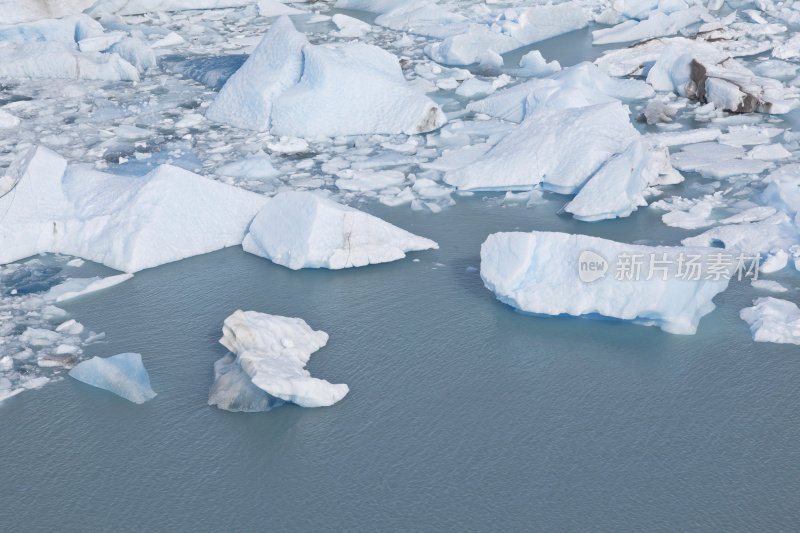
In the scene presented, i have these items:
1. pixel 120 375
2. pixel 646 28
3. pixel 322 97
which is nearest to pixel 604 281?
pixel 120 375

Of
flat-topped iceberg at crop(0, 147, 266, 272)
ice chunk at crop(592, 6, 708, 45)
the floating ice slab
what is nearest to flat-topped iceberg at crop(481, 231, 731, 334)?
flat-topped iceberg at crop(0, 147, 266, 272)

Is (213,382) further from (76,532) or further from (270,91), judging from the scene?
(270,91)

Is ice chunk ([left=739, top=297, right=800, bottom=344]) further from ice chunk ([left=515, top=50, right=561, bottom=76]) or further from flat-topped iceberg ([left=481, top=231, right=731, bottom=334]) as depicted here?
ice chunk ([left=515, top=50, right=561, bottom=76])

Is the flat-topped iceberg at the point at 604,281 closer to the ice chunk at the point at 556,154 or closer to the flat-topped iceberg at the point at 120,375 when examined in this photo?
the ice chunk at the point at 556,154

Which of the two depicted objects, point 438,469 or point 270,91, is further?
point 270,91

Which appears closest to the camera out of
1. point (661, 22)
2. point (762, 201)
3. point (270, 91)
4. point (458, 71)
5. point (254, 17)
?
point (762, 201)

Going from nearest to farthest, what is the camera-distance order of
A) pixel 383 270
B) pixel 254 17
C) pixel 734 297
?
pixel 734 297 → pixel 383 270 → pixel 254 17

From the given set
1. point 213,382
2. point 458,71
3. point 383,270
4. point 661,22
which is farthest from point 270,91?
point 661,22
